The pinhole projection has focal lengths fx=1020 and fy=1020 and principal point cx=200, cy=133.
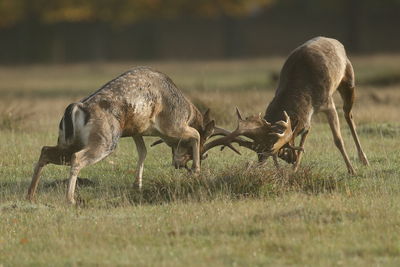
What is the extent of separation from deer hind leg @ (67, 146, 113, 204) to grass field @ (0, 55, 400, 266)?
17 cm

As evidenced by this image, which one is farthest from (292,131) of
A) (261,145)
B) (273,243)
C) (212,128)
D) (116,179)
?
(273,243)

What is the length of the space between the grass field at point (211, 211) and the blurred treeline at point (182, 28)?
39.8 meters

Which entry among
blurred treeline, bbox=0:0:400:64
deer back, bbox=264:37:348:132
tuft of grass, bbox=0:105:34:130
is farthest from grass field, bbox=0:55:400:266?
blurred treeline, bbox=0:0:400:64

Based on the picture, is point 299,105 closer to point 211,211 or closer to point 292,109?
point 292,109

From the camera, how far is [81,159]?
11.3 m

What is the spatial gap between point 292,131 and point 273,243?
3192 millimetres

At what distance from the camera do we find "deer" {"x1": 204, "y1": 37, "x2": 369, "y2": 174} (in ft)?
38.7

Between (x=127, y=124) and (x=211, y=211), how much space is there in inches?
75.2

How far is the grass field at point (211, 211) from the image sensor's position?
8803 mm

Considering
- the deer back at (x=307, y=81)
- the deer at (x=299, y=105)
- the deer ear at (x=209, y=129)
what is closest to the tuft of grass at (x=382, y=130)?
the deer at (x=299, y=105)

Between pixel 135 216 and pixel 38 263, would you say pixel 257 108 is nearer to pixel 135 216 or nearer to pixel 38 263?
pixel 135 216

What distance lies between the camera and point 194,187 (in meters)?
11.5

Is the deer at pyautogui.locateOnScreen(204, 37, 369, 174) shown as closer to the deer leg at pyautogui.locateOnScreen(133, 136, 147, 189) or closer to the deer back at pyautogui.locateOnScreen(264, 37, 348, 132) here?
the deer back at pyautogui.locateOnScreen(264, 37, 348, 132)

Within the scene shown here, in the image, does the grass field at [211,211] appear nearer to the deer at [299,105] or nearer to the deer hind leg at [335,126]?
the deer hind leg at [335,126]
